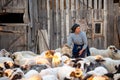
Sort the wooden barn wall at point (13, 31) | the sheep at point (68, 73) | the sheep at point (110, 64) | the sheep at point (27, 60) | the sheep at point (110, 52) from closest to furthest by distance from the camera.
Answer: the sheep at point (68, 73), the sheep at point (110, 64), the sheep at point (27, 60), the sheep at point (110, 52), the wooden barn wall at point (13, 31)

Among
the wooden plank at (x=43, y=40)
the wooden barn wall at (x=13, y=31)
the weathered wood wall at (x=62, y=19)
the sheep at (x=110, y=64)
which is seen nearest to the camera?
the sheep at (x=110, y=64)

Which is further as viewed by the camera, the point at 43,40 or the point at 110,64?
the point at 43,40

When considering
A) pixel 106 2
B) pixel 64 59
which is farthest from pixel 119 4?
pixel 64 59

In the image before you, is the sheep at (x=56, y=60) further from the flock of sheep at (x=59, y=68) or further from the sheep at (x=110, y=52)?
the sheep at (x=110, y=52)

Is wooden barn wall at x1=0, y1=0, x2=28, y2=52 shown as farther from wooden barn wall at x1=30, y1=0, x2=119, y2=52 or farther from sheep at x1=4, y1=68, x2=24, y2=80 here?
sheep at x1=4, y1=68, x2=24, y2=80

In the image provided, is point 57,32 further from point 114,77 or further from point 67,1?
point 114,77

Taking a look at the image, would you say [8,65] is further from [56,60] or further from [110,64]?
[110,64]

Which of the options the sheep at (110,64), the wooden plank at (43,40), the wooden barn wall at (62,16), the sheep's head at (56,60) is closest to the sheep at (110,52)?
the wooden barn wall at (62,16)

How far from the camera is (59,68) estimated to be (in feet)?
41.8

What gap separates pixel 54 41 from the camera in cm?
1953

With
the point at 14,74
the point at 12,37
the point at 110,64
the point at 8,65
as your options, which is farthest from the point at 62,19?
the point at 14,74

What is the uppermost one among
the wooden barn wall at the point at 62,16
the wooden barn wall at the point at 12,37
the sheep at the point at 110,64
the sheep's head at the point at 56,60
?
the wooden barn wall at the point at 62,16

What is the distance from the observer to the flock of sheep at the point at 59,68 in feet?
37.2

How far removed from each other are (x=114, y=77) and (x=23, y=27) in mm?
8975
